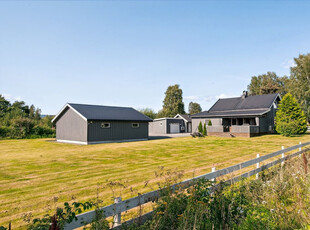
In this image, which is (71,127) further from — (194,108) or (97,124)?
(194,108)

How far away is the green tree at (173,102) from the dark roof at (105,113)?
36.6 meters

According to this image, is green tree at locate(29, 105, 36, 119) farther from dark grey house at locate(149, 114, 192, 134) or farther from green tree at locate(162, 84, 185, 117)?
green tree at locate(162, 84, 185, 117)

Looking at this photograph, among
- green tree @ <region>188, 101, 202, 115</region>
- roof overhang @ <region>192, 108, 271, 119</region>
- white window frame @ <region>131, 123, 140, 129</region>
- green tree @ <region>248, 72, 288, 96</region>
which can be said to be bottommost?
white window frame @ <region>131, 123, 140, 129</region>

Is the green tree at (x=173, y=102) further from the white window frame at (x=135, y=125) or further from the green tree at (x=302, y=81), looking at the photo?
the white window frame at (x=135, y=125)

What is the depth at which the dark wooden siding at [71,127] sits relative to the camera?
77.4 feet

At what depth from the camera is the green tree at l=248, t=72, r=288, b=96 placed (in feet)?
198

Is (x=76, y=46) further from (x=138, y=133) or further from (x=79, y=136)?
(x=138, y=133)

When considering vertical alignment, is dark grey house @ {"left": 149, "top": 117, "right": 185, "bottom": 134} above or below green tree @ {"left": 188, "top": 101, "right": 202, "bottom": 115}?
below

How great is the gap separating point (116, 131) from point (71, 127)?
631 cm

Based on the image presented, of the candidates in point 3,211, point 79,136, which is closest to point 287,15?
point 3,211

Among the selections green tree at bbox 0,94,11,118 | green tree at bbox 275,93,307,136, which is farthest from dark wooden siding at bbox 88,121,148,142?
green tree at bbox 0,94,11,118

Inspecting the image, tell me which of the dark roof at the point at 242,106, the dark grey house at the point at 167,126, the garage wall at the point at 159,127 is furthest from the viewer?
the garage wall at the point at 159,127

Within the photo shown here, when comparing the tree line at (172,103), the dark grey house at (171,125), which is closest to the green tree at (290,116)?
the dark grey house at (171,125)

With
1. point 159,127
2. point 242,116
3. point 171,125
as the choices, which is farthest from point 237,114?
point 159,127
